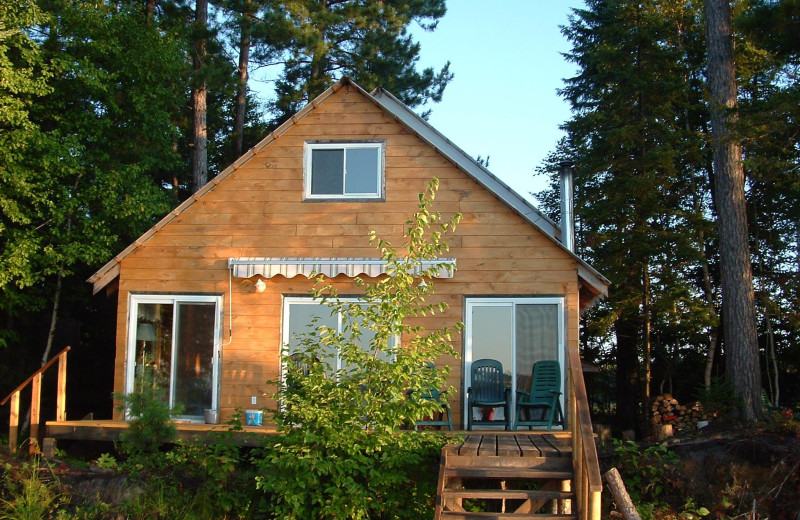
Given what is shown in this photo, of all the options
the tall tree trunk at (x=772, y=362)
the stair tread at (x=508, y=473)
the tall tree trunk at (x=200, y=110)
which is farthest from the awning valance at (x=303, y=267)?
the tall tree trunk at (x=772, y=362)

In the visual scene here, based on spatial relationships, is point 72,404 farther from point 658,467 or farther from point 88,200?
point 658,467

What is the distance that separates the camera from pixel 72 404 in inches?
653

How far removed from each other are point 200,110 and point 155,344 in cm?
945

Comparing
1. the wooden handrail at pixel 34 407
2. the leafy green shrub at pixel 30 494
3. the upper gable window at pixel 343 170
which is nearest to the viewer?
the leafy green shrub at pixel 30 494

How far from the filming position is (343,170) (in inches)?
456

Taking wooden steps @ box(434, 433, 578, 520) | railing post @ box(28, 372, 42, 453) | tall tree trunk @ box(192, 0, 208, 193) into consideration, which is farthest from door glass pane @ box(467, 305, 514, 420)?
tall tree trunk @ box(192, 0, 208, 193)

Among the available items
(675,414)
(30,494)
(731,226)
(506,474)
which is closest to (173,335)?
(30,494)

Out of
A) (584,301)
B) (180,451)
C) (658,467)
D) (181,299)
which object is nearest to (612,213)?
(584,301)

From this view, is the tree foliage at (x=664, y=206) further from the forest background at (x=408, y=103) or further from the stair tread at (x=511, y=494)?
the stair tread at (x=511, y=494)

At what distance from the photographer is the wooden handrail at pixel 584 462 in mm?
6398

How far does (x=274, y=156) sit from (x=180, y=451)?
4.31 m

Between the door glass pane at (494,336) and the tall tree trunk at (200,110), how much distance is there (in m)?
9.87

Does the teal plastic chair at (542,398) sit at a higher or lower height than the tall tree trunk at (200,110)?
lower

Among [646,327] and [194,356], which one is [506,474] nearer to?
[194,356]
